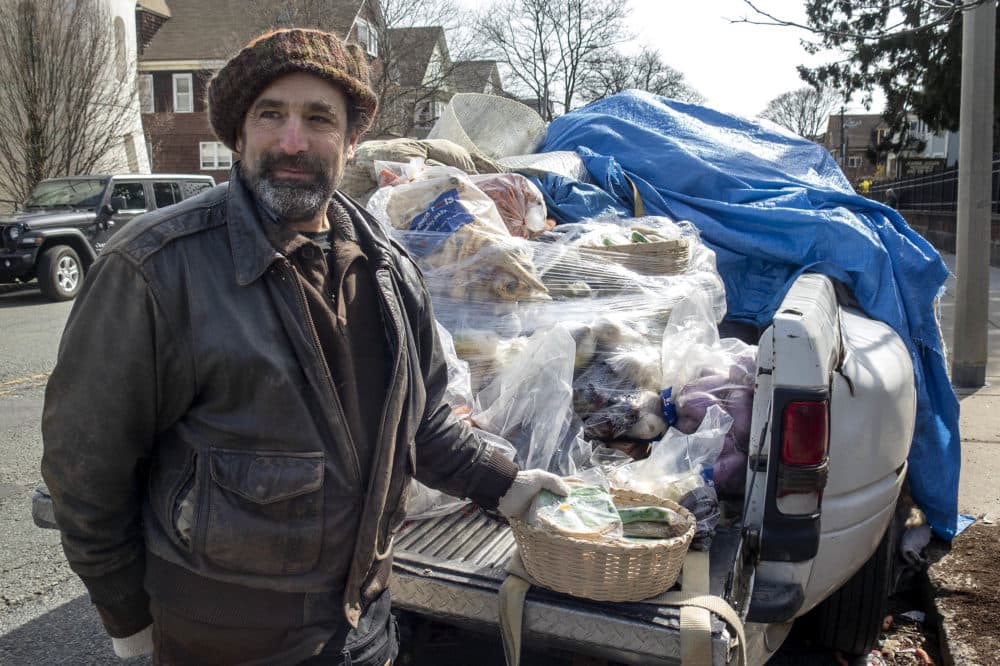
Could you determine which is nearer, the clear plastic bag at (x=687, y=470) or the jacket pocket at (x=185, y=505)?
the jacket pocket at (x=185, y=505)

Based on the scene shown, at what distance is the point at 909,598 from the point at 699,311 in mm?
1655

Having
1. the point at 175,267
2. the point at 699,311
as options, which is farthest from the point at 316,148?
Answer: the point at 699,311

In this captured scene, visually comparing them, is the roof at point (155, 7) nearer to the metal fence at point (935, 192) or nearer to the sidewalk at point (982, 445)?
the metal fence at point (935, 192)

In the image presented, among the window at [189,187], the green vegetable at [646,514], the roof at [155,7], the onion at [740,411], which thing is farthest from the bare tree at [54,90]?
the roof at [155,7]

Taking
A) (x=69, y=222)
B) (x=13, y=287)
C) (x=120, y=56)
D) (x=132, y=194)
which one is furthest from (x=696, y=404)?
(x=120, y=56)

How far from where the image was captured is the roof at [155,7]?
33.9 meters

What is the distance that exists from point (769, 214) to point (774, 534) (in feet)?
8.24

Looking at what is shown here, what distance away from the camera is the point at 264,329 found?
1.62 m

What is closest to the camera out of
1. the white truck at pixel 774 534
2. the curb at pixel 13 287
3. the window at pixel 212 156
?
the white truck at pixel 774 534

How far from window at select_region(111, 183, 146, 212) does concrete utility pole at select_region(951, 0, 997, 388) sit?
39.7 ft

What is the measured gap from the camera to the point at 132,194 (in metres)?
14.4

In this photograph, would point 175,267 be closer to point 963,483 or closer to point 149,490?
point 149,490

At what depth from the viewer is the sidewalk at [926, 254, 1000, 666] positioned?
329cm

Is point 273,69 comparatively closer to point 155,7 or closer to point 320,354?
point 320,354
